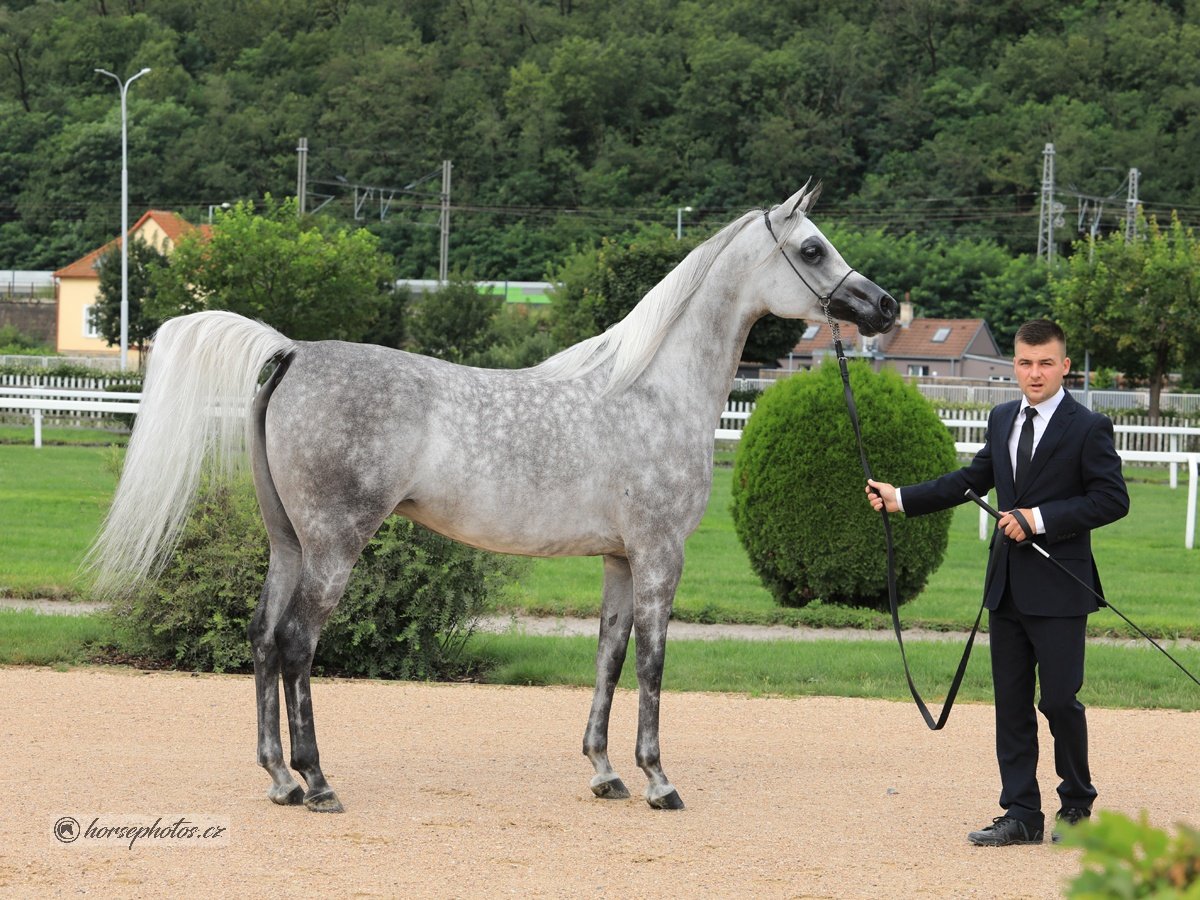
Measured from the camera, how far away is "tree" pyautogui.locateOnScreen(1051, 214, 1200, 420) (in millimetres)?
34969

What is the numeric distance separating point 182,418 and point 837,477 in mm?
6497

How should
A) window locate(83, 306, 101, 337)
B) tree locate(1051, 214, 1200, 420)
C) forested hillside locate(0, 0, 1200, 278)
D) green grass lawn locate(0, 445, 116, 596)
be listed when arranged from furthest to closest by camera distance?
1. forested hillside locate(0, 0, 1200, 278)
2. window locate(83, 306, 101, 337)
3. tree locate(1051, 214, 1200, 420)
4. green grass lawn locate(0, 445, 116, 596)

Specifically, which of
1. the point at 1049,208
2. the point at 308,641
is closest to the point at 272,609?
the point at 308,641

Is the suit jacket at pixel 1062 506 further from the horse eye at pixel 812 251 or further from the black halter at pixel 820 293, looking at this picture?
the horse eye at pixel 812 251

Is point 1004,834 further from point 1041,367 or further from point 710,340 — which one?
point 710,340

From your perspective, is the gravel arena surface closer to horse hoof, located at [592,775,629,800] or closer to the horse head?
horse hoof, located at [592,775,629,800]

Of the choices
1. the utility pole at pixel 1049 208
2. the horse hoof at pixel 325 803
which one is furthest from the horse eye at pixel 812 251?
the utility pole at pixel 1049 208

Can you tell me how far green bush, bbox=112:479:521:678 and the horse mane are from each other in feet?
9.05

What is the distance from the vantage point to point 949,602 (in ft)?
40.0

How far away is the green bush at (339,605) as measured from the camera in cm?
853

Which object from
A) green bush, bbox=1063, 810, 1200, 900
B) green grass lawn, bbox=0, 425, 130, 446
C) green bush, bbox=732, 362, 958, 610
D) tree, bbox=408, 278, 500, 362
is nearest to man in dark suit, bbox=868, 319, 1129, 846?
green bush, bbox=1063, 810, 1200, 900

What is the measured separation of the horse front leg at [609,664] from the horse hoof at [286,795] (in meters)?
1.20

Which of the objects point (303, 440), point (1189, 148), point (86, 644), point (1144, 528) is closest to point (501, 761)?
point (303, 440)

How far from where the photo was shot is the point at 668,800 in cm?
576
